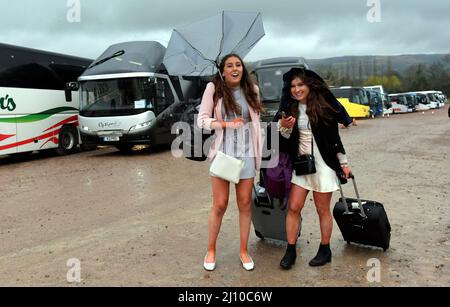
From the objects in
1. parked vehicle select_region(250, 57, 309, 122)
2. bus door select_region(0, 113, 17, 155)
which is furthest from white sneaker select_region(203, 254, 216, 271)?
parked vehicle select_region(250, 57, 309, 122)

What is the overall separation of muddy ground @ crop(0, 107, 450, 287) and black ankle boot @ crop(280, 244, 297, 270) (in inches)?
2.6

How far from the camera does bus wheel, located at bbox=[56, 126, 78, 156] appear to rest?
52.7 feet

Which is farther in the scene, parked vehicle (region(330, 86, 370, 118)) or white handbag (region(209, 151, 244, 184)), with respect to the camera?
parked vehicle (region(330, 86, 370, 118))

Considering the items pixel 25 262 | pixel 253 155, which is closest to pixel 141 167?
pixel 25 262

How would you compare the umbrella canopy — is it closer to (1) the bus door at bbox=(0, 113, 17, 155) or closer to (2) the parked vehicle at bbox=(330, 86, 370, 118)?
(1) the bus door at bbox=(0, 113, 17, 155)

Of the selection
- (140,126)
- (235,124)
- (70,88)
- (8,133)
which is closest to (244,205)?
(235,124)

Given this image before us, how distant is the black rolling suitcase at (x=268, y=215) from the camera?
15.8 feet

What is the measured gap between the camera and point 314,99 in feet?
13.8

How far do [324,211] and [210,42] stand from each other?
299 centimetres

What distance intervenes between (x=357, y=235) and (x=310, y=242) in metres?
0.60

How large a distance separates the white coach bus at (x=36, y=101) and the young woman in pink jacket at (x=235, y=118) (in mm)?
11124

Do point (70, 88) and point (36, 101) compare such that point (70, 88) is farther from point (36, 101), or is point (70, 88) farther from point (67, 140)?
point (67, 140)

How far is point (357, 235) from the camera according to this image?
4.74m

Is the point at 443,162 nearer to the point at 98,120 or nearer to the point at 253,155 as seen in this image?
the point at 253,155
